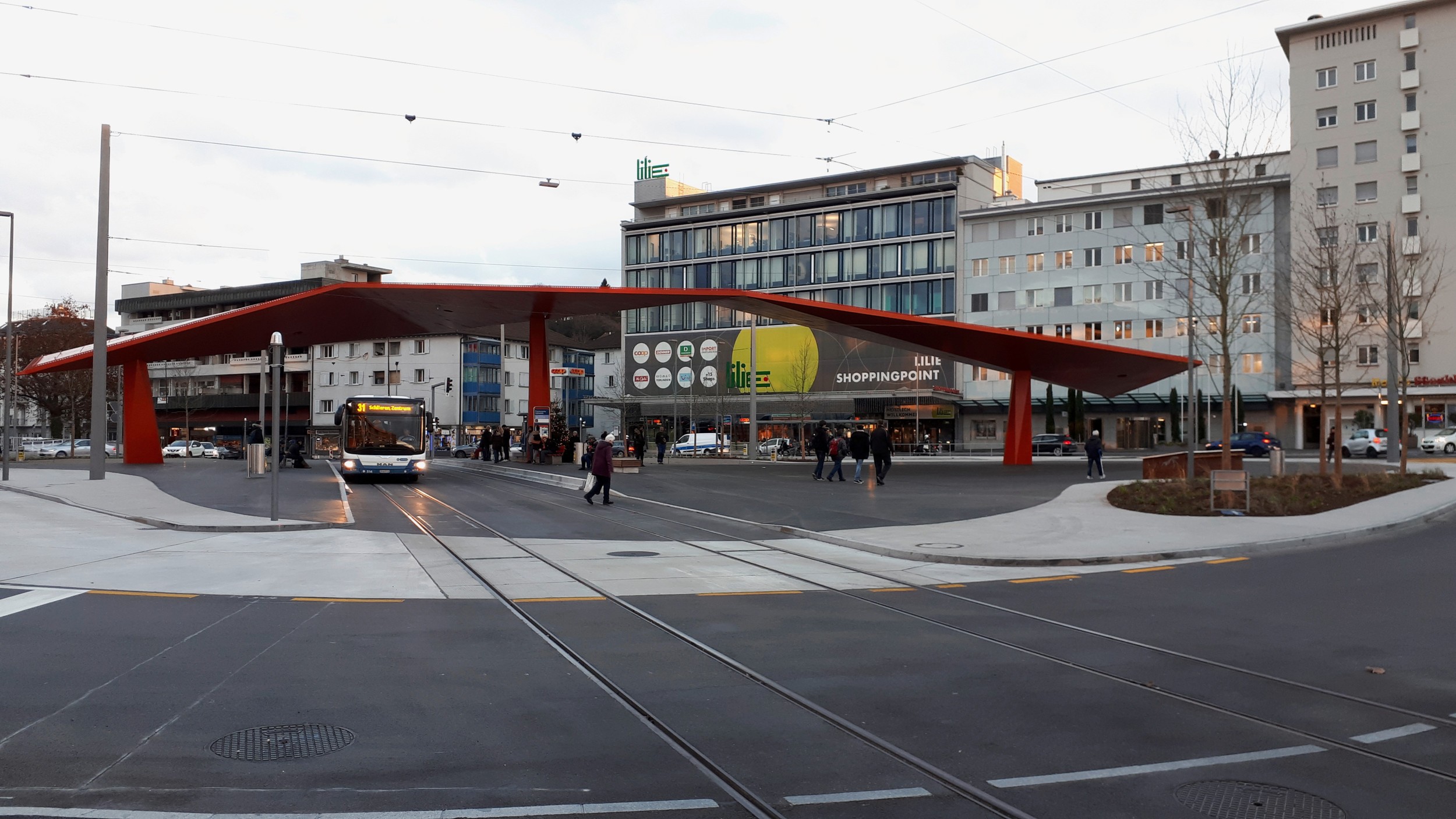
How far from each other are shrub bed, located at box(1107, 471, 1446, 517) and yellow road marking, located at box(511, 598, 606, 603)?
13505 millimetres

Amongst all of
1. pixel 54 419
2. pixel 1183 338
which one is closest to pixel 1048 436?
pixel 1183 338

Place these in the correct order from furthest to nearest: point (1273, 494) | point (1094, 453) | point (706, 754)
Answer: point (1094, 453), point (1273, 494), point (706, 754)

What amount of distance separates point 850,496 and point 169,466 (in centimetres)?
2915

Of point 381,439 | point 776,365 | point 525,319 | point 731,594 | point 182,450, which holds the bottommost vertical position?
point 182,450

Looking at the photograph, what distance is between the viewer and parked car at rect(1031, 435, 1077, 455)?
62.0 meters

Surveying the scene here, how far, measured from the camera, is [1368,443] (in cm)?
4934

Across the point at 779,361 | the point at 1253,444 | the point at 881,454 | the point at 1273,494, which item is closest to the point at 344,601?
the point at 1273,494

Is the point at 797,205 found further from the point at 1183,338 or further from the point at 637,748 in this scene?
the point at 637,748

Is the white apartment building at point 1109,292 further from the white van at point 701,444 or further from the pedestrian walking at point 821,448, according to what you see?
the pedestrian walking at point 821,448

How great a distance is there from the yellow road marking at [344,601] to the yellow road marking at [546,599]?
1202mm

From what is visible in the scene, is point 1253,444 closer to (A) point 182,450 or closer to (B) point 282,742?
(B) point 282,742

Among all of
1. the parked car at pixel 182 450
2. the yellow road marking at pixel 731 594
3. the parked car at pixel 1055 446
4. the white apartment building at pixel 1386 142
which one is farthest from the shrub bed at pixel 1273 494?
the parked car at pixel 182 450

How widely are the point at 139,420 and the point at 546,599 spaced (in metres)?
36.5

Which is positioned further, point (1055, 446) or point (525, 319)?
point (1055, 446)
